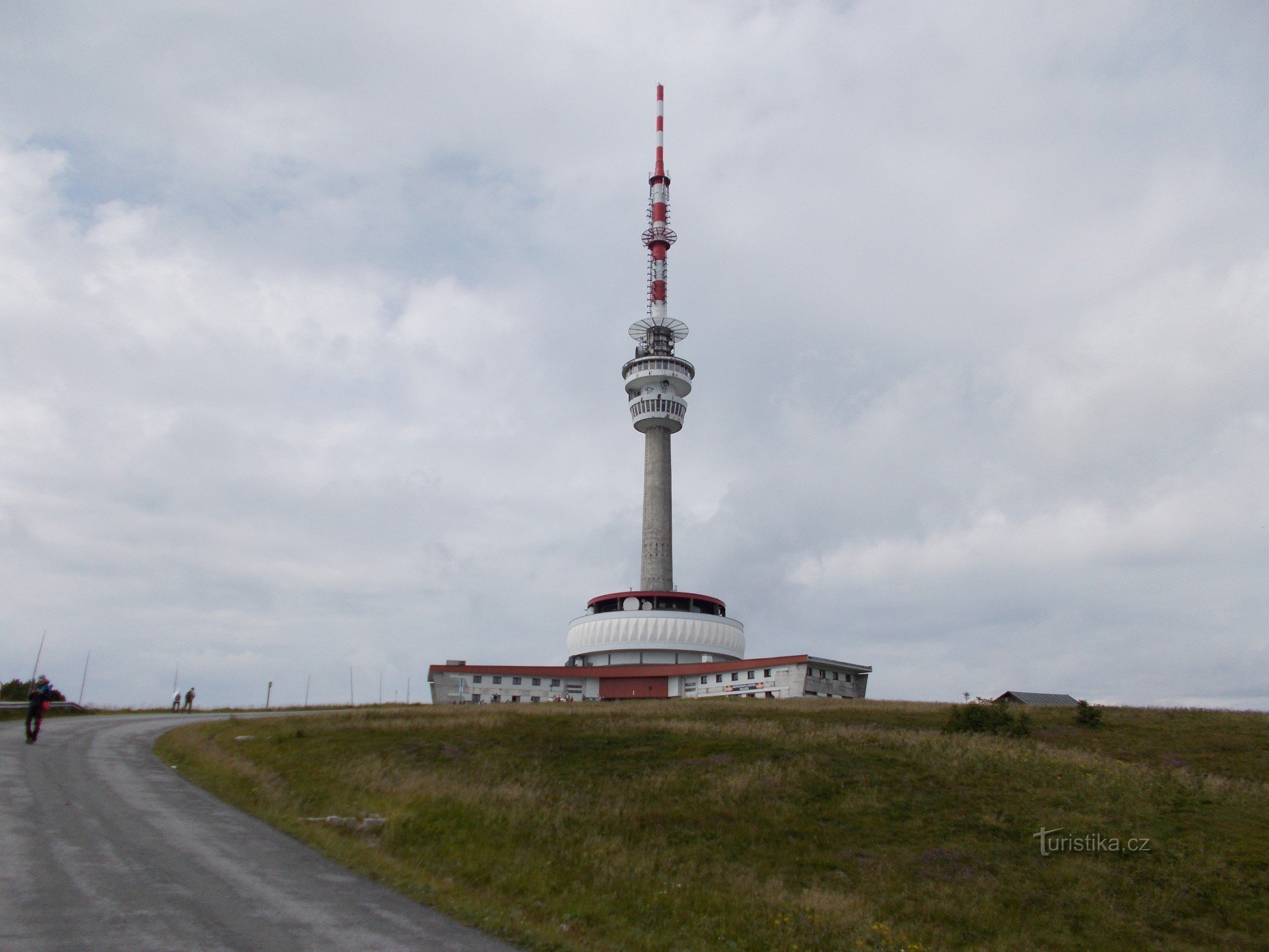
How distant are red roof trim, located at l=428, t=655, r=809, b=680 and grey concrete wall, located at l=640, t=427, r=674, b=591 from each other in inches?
433

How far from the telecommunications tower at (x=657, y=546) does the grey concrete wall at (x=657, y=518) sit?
3.4 inches

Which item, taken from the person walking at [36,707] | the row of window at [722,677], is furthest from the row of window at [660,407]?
the person walking at [36,707]

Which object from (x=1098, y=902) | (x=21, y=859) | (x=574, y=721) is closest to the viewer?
(x=21, y=859)

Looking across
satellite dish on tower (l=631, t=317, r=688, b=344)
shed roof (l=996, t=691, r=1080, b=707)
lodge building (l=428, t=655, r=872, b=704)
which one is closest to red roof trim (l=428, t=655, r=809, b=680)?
lodge building (l=428, t=655, r=872, b=704)

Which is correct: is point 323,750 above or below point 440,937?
above

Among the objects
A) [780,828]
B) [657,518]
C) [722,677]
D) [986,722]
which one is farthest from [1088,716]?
[657,518]

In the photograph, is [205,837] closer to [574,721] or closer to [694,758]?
[694,758]

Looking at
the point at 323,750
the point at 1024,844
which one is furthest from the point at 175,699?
the point at 1024,844

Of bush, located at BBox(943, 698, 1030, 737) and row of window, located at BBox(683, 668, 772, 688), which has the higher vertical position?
row of window, located at BBox(683, 668, 772, 688)

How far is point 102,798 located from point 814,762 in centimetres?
2151

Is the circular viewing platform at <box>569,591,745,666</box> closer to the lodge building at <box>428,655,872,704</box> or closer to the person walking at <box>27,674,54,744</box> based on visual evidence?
the lodge building at <box>428,655,872,704</box>

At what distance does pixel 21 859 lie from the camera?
49.8 ft

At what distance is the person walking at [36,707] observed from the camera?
2847 centimetres

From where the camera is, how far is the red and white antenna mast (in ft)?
321
